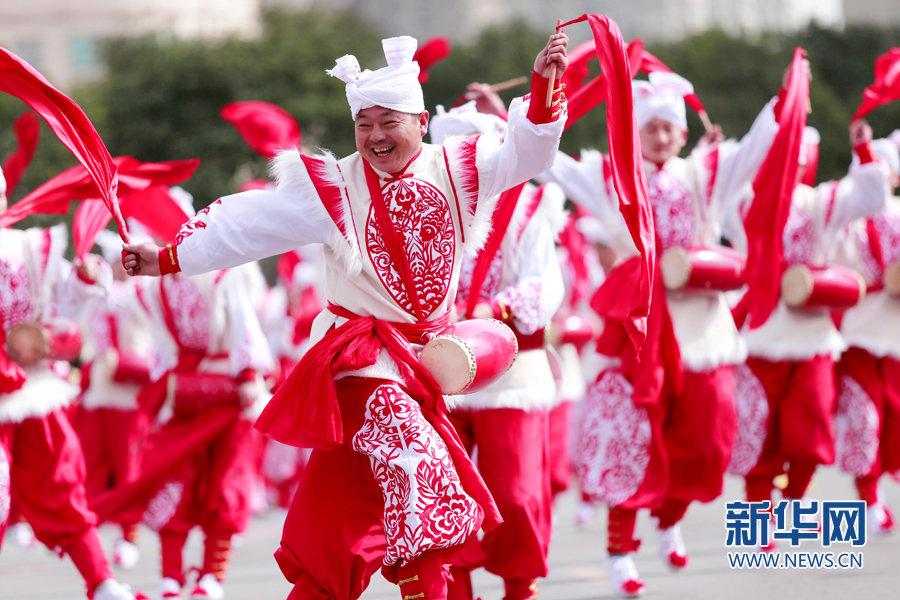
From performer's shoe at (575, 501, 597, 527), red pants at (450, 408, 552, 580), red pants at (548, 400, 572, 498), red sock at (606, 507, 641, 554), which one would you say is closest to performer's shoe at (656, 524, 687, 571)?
red sock at (606, 507, 641, 554)

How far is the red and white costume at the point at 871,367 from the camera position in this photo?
22.8 feet

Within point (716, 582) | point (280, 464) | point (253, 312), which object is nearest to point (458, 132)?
point (253, 312)

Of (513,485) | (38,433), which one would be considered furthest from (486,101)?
(38,433)

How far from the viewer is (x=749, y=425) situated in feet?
21.5

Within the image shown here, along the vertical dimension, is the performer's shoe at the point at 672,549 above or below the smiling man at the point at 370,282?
below

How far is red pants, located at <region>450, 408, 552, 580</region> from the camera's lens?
4793 mm

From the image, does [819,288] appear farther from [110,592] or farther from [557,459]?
[110,592]

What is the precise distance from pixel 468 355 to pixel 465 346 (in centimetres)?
3

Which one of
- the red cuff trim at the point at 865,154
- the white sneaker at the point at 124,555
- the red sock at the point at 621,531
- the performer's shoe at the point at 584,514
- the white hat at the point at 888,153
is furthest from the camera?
the performer's shoe at the point at 584,514

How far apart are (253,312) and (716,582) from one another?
8.56 ft

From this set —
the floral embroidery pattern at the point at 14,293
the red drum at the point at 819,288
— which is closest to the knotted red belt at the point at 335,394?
the floral embroidery pattern at the point at 14,293

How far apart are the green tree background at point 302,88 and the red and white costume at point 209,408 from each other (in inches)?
718

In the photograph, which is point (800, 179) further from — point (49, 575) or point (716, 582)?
point (49, 575)

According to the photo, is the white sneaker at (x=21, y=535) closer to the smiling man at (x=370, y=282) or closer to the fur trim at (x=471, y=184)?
the smiling man at (x=370, y=282)
